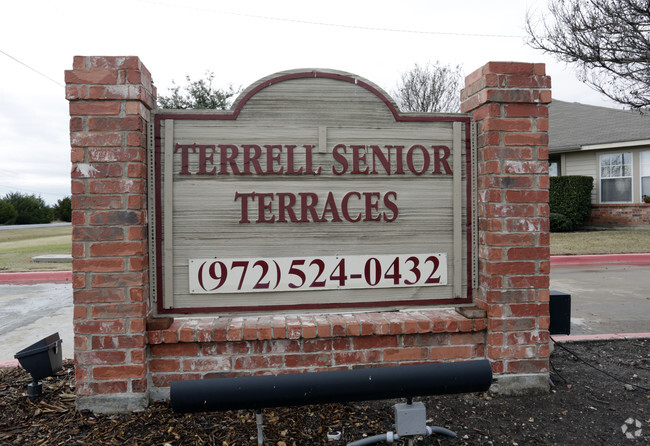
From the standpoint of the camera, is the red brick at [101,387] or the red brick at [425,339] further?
the red brick at [425,339]

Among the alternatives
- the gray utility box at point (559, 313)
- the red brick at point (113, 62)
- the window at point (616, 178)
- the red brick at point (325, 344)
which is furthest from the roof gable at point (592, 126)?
the red brick at point (113, 62)

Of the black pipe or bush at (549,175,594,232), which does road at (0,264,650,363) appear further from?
bush at (549,175,594,232)

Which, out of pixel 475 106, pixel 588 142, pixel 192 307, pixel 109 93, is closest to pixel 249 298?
pixel 192 307

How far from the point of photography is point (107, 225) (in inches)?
113

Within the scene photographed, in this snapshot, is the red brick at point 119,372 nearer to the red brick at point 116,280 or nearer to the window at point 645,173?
the red brick at point 116,280

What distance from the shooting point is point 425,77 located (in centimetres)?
2106

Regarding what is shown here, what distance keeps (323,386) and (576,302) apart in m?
5.94

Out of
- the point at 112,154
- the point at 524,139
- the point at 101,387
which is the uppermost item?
the point at 524,139

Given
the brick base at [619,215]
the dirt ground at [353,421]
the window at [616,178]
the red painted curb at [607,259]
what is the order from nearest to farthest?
the dirt ground at [353,421] < the red painted curb at [607,259] < the brick base at [619,215] < the window at [616,178]

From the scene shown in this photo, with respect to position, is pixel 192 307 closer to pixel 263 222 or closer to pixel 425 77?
pixel 263 222

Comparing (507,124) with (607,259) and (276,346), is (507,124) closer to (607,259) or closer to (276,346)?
(276,346)

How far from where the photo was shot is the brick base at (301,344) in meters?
3.02

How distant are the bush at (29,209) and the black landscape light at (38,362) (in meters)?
51.7

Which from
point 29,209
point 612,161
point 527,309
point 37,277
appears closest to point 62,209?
point 29,209
